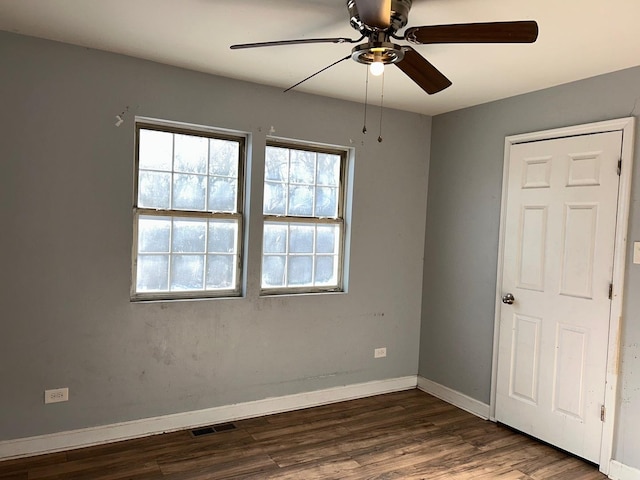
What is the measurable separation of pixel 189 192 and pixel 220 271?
0.63m

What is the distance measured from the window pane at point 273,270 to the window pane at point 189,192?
2.21ft

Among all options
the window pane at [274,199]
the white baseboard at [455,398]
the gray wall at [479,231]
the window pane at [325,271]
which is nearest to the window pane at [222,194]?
the window pane at [274,199]

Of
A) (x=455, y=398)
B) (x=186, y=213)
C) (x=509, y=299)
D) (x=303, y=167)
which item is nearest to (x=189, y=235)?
(x=186, y=213)

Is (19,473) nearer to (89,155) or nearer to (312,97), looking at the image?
(89,155)

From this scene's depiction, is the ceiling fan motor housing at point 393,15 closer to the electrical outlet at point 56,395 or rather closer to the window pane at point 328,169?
the window pane at point 328,169

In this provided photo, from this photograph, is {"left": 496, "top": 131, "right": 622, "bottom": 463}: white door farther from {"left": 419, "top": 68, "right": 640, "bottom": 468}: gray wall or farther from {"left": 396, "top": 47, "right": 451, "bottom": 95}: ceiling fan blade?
{"left": 396, "top": 47, "right": 451, "bottom": 95}: ceiling fan blade

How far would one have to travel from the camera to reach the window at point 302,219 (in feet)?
11.9

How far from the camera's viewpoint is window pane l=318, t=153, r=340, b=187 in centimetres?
387

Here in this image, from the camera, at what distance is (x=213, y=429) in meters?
3.27

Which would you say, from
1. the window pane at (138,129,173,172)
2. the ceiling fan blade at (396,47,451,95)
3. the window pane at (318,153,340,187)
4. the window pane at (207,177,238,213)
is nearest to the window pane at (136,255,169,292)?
the window pane at (207,177,238,213)

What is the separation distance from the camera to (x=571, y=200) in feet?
10.2

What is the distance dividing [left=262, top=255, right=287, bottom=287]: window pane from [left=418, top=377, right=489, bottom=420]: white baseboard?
1725 millimetres

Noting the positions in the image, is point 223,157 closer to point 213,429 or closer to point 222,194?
point 222,194

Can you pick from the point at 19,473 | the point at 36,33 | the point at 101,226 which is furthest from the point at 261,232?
the point at 19,473
